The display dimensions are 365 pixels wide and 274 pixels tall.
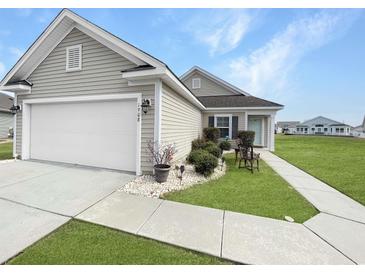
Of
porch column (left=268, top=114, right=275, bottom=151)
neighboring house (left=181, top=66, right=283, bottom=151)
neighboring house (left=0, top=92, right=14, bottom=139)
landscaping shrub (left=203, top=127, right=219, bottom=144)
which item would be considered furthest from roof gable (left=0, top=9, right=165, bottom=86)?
neighboring house (left=0, top=92, right=14, bottom=139)

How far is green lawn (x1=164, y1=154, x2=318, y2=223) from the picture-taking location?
12.4 ft

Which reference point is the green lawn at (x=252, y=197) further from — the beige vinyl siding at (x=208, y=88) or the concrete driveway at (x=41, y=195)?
the beige vinyl siding at (x=208, y=88)

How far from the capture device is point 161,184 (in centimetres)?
517

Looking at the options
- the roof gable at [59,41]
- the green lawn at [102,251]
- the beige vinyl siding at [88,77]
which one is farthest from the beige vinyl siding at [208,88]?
the green lawn at [102,251]

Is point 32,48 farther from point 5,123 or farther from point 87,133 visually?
point 5,123

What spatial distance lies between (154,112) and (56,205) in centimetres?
344

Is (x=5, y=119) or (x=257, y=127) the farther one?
(x=5, y=119)

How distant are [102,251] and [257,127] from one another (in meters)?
14.0

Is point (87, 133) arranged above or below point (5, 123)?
below

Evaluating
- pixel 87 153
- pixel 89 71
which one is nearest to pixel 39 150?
pixel 87 153

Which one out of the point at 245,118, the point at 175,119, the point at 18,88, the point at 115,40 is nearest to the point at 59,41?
the point at 18,88

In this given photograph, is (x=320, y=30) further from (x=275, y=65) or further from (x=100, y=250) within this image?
(x=100, y=250)

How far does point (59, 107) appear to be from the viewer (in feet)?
→ 24.3
